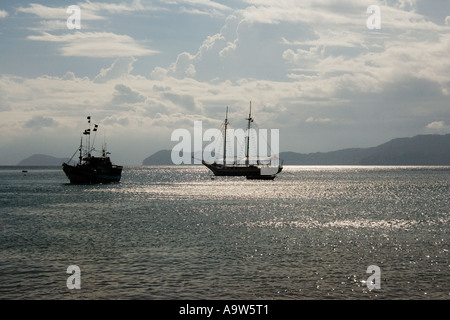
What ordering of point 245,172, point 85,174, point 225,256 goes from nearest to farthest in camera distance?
point 225,256
point 85,174
point 245,172

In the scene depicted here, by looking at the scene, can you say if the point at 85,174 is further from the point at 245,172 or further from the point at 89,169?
the point at 245,172

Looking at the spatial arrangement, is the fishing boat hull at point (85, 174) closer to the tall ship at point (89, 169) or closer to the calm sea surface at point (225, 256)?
the tall ship at point (89, 169)

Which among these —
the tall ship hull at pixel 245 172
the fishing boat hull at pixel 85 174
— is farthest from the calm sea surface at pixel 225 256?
the tall ship hull at pixel 245 172

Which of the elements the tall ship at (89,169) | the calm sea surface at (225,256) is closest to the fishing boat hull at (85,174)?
the tall ship at (89,169)

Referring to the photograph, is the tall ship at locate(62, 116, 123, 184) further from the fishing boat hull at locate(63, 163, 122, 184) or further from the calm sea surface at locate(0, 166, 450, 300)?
the calm sea surface at locate(0, 166, 450, 300)

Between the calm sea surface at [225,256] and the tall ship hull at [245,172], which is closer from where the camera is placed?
the calm sea surface at [225,256]

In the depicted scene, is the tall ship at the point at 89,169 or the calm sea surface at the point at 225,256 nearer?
the calm sea surface at the point at 225,256

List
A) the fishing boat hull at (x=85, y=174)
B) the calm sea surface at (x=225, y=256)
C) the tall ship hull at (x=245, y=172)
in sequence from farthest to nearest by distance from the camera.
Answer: the tall ship hull at (x=245, y=172)
the fishing boat hull at (x=85, y=174)
the calm sea surface at (x=225, y=256)

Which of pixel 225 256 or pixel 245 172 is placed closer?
pixel 225 256

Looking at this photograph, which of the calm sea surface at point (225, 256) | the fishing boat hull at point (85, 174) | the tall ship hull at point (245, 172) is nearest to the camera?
the calm sea surface at point (225, 256)

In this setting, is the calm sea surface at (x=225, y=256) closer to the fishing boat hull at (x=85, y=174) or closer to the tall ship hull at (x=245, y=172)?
the fishing boat hull at (x=85, y=174)

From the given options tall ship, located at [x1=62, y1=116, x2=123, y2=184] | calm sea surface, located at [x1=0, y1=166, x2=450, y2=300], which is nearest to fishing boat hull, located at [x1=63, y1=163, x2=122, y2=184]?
tall ship, located at [x1=62, y1=116, x2=123, y2=184]

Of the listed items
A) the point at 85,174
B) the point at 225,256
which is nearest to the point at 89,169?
the point at 85,174
